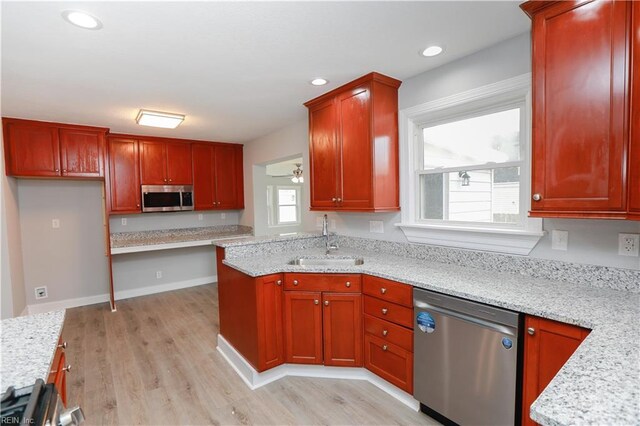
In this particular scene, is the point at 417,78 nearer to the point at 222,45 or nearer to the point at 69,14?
the point at 222,45

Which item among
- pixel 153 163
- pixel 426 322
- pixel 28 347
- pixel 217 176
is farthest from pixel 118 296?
pixel 426 322

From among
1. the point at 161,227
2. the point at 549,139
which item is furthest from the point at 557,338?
the point at 161,227

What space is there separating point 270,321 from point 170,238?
9.73 feet

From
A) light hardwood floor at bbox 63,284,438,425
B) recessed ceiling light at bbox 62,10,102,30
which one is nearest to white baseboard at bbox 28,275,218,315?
light hardwood floor at bbox 63,284,438,425

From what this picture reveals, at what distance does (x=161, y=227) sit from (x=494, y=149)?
15.5 feet

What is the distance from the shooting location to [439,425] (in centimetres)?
192

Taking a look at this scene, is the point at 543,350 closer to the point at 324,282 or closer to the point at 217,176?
the point at 324,282

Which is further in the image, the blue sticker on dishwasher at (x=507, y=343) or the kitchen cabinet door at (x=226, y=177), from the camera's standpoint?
the kitchen cabinet door at (x=226, y=177)

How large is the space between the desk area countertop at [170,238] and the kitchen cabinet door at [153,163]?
843mm

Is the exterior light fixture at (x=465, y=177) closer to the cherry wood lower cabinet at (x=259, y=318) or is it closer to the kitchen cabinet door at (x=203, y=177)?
the cherry wood lower cabinet at (x=259, y=318)

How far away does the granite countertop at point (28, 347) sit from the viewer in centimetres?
100

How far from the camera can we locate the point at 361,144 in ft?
8.71

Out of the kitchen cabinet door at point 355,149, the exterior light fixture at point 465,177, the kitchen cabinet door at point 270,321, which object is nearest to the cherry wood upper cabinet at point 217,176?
the kitchen cabinet door at point 355,149

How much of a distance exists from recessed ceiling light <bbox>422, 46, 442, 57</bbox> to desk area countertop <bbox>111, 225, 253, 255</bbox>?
9.40 feet
